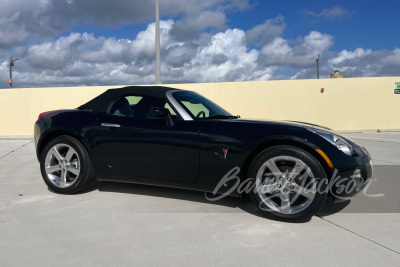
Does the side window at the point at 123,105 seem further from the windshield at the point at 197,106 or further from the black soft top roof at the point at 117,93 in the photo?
the windshield at the point at 197,106

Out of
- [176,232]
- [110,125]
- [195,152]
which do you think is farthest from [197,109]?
[176,232]

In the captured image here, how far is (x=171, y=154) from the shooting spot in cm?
362

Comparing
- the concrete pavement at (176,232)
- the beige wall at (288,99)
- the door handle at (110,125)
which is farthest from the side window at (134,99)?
the beige wall at (288,99)

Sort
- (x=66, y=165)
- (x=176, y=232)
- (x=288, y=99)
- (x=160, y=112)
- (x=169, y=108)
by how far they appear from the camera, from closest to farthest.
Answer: (x=176, y=232) → (x=160, y=112) → (x=169, y=108) → (x=66, y=165) → (x=288, y=99)

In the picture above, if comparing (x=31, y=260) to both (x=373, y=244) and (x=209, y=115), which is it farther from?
(x=373, y=244)

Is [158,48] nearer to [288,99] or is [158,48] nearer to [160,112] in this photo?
[288,99]

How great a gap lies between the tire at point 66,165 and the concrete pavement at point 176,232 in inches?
6.8

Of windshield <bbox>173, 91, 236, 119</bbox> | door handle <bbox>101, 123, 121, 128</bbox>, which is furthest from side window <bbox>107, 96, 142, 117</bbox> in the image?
windshield <bbox>173, 91, 236, 119</bbox>

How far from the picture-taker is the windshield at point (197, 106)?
391 centimetres

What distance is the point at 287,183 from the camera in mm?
3314

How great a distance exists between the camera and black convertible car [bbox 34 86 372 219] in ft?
10.6

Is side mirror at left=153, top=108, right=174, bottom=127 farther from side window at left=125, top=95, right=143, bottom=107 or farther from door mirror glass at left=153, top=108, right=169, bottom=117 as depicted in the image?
side window at left=125, top=95, right=143, bottom=107

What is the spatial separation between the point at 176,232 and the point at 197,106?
161 cm

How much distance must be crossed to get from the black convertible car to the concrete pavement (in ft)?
0.86
